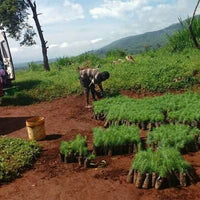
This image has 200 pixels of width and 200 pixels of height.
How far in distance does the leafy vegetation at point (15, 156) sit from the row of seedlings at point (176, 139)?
2627mm

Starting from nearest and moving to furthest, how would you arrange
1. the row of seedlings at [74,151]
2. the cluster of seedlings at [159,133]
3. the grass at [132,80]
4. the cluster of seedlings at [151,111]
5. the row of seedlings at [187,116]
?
1. the cluster of seedlings at [159,133]
2. the row of seedlings at [74,151]
3. the row of seedlings at [187,116]
4. the cluster of seedlings at [151,111]
5. the grass at [132,80]

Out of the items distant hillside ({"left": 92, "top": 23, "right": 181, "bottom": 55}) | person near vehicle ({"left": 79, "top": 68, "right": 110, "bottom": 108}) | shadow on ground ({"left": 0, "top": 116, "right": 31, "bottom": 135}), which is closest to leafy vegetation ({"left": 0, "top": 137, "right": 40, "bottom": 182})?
shadow on ground ({"left": 0, "top": 116, "right": 31, "bottom": 135})

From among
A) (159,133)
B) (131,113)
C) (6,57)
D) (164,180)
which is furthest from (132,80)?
(164,180)

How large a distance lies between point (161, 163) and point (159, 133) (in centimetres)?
174

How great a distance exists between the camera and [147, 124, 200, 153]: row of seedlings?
7160mm

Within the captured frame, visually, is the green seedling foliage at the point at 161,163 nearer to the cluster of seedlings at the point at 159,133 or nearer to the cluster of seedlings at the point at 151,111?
the cluster of seedlings at the point at 159,133

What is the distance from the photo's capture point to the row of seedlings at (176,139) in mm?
7160

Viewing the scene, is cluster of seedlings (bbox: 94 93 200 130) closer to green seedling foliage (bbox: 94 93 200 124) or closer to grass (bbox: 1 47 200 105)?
green seedling foliage (bbox: 94 93 200 124)

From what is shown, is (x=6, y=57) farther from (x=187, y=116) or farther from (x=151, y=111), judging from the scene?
A: (x=187, y=116)

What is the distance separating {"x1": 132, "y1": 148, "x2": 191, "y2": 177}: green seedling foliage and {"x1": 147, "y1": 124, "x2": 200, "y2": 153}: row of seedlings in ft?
3.69

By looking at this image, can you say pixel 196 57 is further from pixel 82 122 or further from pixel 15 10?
pixel 15 10

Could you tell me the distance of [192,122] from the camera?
8562mm

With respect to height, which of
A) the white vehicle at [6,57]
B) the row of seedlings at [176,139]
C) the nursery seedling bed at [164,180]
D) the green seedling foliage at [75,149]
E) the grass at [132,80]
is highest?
the white vehicle at [6,57]

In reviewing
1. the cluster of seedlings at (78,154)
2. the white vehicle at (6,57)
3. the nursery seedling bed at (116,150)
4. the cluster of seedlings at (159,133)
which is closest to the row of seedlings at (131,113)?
the cluster of seedlings at (159,133)
